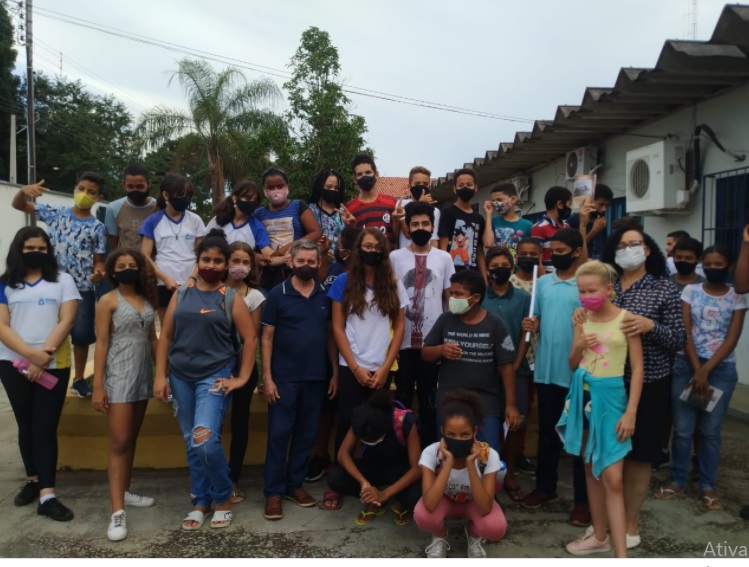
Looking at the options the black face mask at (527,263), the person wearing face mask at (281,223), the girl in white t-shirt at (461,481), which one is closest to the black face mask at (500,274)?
the black face mask at (527,263)

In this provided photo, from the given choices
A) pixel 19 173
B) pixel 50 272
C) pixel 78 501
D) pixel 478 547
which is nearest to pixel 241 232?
pixel 50 272

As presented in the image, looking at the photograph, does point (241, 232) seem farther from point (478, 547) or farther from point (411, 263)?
point (478, 547)

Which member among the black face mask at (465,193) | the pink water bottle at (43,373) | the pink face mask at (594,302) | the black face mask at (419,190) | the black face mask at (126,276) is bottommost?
the pink water bottle at (43,373)

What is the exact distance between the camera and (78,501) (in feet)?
13.8

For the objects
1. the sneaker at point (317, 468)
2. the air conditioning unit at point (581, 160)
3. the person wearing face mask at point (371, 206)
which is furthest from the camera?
the air conditioning unit at point (581, 160)

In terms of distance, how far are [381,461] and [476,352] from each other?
0.92m

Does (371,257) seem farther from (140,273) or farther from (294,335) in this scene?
(140,273)

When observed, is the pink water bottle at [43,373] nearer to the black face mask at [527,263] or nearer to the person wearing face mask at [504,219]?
the black face mask at [527,263]

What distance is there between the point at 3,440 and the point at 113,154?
1363 inches

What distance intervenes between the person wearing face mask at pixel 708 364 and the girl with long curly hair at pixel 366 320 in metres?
2.00

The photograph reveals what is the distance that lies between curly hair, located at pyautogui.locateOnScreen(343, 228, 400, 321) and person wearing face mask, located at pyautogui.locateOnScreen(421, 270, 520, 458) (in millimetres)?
389

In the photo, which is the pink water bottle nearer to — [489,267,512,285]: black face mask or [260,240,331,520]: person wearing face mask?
[260,240,331,520]: person wearing face mask

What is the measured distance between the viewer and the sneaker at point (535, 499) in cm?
404

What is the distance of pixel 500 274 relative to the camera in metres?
4.15
